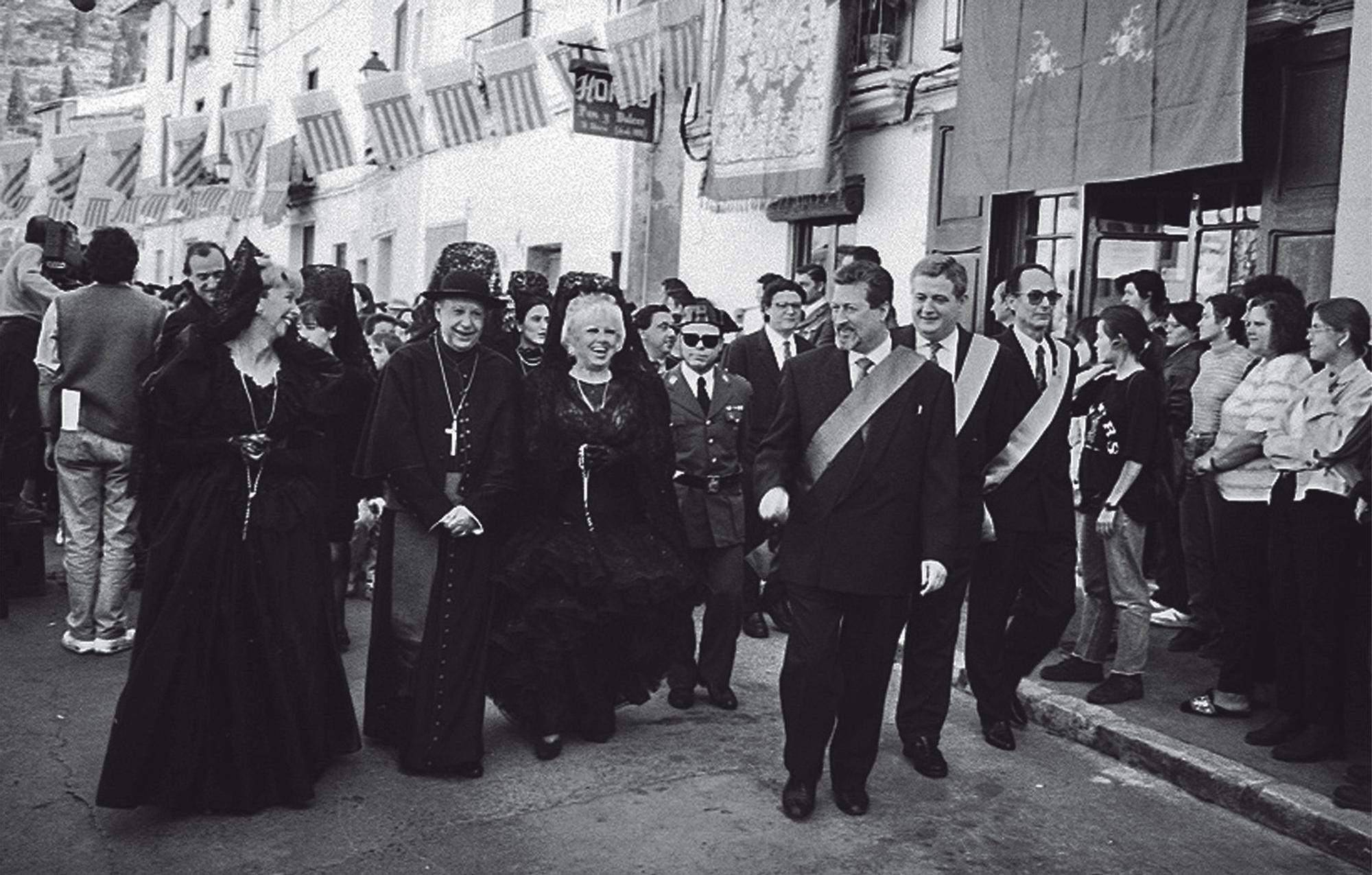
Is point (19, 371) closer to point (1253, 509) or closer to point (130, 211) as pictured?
point (1253, 509)

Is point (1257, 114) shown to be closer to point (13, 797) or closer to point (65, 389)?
point (65, 389)

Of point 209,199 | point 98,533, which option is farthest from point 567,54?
point 209,199

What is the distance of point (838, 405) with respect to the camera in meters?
4.86

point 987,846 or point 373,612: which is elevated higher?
point 373,612

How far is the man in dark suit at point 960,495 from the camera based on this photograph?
Answer: 5.41 meters

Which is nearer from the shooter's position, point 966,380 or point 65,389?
point 966,380

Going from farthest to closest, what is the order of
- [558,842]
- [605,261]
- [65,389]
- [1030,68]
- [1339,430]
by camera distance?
[605,261], [1030,68], [65,389], [1339,430], [558,842]

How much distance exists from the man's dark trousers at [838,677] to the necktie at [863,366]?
789 millimetres

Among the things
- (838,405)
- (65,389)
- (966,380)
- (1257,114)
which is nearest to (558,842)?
(838,405)

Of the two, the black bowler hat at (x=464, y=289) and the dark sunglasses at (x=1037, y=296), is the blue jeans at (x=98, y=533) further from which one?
the dark sunglasses at (x=1037, y=296)

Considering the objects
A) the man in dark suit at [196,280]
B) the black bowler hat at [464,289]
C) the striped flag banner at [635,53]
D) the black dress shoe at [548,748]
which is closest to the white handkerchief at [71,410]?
the man in dark suit at [196,280]

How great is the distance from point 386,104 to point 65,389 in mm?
10036

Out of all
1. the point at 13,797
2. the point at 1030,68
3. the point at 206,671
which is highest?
the point at 1030,68

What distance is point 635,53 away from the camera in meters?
12.8
